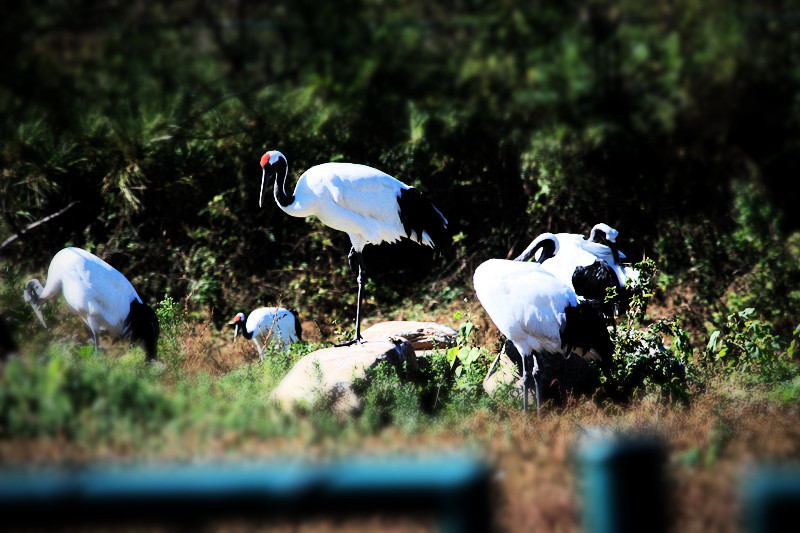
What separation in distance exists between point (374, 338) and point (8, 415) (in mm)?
4474

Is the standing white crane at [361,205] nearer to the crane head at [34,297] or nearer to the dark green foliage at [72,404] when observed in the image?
the crane head at [34,297]

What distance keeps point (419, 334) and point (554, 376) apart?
165 cm

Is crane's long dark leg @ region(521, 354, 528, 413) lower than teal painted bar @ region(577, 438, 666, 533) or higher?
lower

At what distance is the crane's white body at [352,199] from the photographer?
22.7 ft

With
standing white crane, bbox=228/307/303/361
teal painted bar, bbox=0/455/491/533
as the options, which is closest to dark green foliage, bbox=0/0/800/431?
standing white crane, bbox=228/307/303/361

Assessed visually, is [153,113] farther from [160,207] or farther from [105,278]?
[105,278]

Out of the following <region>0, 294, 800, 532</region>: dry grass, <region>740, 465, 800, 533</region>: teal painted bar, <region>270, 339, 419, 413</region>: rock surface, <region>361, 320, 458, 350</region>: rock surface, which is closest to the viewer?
<region>740, 465, 800, 533</region>: teal painted bar

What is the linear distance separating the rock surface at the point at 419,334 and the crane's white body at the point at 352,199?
101 cm

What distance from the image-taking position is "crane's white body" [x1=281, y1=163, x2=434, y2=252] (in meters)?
6.92

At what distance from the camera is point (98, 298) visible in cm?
664

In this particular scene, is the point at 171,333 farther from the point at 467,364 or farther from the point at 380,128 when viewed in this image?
the point at 380,128

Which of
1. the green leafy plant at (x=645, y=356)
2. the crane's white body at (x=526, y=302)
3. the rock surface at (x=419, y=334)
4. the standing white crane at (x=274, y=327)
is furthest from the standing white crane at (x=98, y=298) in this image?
the green leafy plant at (x=645, y=356)

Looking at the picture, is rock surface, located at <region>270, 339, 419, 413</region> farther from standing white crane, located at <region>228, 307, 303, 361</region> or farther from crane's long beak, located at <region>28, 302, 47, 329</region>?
crane's long beak, located at <region>28, 302, 47, 329</region>

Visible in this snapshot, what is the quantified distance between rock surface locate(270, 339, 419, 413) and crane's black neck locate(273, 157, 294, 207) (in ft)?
5.50
